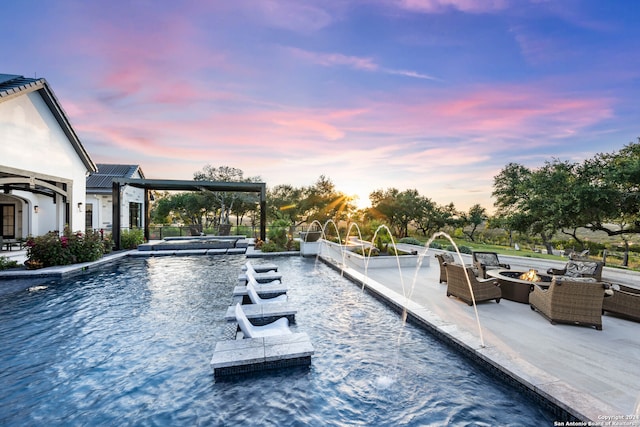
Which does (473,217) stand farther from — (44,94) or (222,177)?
(44,94)

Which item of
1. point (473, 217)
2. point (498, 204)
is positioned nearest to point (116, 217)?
point (498, 204)

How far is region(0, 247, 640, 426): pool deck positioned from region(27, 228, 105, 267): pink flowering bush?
1088 centimetres

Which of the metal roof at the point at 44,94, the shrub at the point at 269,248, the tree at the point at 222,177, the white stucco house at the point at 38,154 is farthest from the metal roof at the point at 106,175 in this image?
the shrub at the point at 269,248

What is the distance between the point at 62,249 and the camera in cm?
1041

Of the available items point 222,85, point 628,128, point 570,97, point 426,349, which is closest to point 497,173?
point 628,128

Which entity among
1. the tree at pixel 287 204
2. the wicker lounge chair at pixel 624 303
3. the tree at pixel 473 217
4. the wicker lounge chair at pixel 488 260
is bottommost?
the wicker lounge chair at pixel 624 303

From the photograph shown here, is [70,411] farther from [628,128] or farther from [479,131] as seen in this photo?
[628,128]

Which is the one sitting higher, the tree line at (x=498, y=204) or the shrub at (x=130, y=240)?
the tree line at (x=498, y=204)

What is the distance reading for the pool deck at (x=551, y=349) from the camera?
9.13 feet

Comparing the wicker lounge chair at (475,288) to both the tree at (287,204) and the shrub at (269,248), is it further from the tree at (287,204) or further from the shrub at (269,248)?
the tree at (287,204)

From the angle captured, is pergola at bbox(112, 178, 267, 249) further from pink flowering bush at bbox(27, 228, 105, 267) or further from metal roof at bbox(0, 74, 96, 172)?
pink flowering bush at bbox(27, 228, 105, 267)

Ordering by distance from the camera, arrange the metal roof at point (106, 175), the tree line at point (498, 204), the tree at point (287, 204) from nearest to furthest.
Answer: the tree line at point (498, 204)
the metal roof at point (106, 175)
the tree at point (287, 204)

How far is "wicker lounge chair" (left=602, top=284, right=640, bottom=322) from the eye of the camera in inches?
198

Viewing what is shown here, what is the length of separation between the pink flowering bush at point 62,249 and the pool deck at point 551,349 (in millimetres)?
10880
